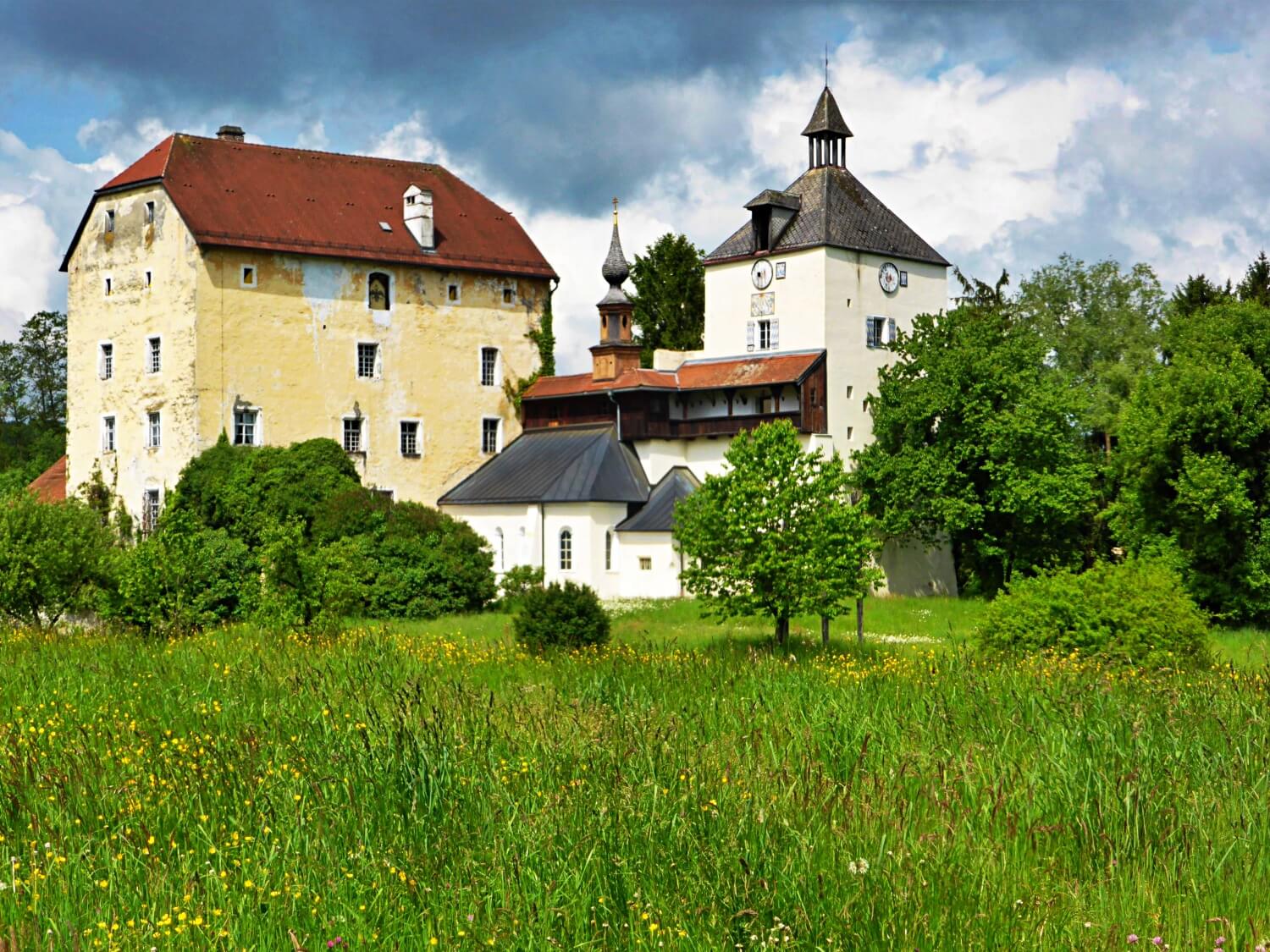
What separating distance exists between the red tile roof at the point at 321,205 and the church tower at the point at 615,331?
8.75 ft

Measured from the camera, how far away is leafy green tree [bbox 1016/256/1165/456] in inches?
2249

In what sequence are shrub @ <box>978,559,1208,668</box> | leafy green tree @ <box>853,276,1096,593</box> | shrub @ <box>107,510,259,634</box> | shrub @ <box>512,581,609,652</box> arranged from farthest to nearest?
leafy green tree @ <box>853,276,1096,593</box> < shrub @ <box>107,510,259,634</box> < shrub @ <box>512,581,609,652</box> < shrub @ <box>978,559,1208,668</box>

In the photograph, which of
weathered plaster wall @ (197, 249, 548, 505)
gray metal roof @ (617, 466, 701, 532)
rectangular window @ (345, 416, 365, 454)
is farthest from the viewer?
rectangular window @ (345, 416, 365, 454)

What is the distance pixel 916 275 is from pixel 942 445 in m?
8.47

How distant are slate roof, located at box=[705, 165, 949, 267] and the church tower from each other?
10.6ft

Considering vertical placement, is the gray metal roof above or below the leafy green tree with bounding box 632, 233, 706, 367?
below

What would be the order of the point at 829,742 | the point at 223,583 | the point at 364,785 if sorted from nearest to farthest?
the point at 364,785, the point at 829,742, the point at 223,583

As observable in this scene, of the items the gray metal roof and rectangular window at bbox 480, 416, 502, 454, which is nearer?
the gray metal roof

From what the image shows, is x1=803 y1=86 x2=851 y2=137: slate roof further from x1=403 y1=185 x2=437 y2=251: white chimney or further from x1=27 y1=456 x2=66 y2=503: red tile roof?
x1=27 y1=456 x2=66 y2=503: red tile roof

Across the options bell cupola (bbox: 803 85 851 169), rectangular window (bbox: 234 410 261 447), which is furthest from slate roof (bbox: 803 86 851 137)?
rectangular window (bbox: 234 410 261 447)

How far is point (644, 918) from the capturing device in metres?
6.54

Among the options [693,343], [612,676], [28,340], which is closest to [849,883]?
[612,676]

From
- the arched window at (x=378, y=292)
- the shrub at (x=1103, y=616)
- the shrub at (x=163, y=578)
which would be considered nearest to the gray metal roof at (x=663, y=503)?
the arched window at (x=378, y=292)

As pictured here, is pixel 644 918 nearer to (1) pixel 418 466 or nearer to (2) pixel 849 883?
(2) pixel 849 883
